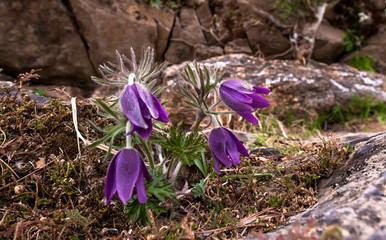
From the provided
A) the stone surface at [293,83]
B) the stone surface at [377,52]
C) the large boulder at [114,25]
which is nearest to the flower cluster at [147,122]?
the stone surface at [293,83]

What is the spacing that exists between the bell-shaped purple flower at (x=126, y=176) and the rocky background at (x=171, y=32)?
2.88 m

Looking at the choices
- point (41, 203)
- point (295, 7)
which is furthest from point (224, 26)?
point (41, 203)

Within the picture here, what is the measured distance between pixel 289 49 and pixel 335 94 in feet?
3.87

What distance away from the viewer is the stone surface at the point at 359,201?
27.2 inches

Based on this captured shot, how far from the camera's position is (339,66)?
168 inches

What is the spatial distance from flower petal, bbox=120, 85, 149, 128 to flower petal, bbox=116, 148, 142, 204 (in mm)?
152

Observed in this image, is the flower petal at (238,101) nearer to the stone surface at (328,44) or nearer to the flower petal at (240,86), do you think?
the flower petal at (240,86)

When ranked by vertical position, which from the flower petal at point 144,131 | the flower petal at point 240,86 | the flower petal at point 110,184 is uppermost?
the flower petal at point 240,86

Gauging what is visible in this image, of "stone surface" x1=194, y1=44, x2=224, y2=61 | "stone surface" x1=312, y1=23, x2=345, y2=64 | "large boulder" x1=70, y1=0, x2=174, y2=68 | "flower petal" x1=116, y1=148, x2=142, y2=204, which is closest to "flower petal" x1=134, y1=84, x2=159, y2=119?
"flower petal" x1=116, y1=148, x2=142, y2=204

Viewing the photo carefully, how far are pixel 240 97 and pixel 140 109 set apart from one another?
442mm

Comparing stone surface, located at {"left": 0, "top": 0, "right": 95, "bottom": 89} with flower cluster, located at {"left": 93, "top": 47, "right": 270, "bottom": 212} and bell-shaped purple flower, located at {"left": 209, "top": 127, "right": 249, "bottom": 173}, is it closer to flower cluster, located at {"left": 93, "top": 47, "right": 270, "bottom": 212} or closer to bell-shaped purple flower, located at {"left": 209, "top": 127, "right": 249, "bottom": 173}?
flower cluster, located at {"left": 93, "top": 47, "right": 270, "bottom": 212}

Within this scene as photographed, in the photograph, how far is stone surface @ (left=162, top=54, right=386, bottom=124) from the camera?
11.3 ft

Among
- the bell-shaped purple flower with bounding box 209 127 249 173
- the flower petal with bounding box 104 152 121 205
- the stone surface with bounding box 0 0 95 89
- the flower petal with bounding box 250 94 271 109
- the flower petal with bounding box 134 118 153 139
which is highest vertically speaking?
the flower petal with bounding box 250 94 271 109

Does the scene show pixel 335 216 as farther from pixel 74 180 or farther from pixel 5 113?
pixel 5 113
